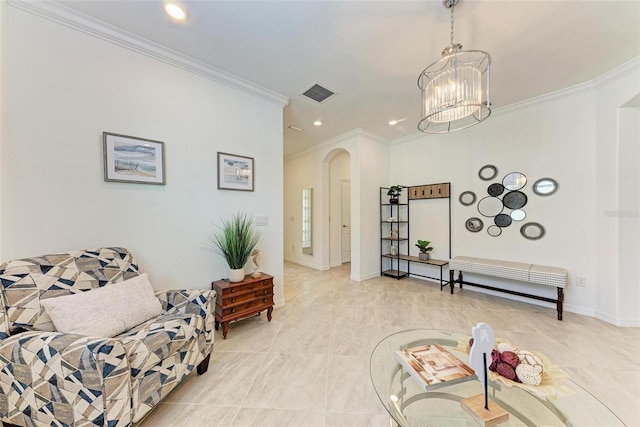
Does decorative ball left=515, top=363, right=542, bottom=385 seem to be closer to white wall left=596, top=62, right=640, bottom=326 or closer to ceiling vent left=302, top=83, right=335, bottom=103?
white wall left=596, top=62, right=640, bottom=326

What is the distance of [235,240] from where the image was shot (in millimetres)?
2299

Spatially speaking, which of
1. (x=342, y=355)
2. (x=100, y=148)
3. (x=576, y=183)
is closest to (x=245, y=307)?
(x=342, y=355)

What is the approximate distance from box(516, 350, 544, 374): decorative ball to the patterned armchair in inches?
74.5

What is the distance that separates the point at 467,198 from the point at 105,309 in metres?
4.42

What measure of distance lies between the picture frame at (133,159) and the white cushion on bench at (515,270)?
13.0 feet

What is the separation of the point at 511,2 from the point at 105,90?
10.5ft

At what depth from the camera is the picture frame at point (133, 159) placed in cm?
186

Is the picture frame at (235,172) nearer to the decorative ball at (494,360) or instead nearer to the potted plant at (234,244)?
the potted plant at (234,244)

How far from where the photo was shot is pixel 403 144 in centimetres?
444

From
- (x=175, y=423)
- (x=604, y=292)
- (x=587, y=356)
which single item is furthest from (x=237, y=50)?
(x=604, y=292)

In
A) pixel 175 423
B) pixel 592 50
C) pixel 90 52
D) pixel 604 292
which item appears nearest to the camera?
pixel 175 423

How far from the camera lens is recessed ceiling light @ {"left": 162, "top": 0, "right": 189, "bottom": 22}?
1.62 metres

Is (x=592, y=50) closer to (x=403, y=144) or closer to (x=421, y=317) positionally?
(x=403, y=144)

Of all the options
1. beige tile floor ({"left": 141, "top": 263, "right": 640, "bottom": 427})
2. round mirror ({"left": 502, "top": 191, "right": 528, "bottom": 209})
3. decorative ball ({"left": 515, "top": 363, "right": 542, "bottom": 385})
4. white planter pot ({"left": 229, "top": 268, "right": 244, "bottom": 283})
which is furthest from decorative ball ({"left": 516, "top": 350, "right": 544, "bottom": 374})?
round mirror ({"left": 502, "top": 191, "right": 528, "bottom": 209})
